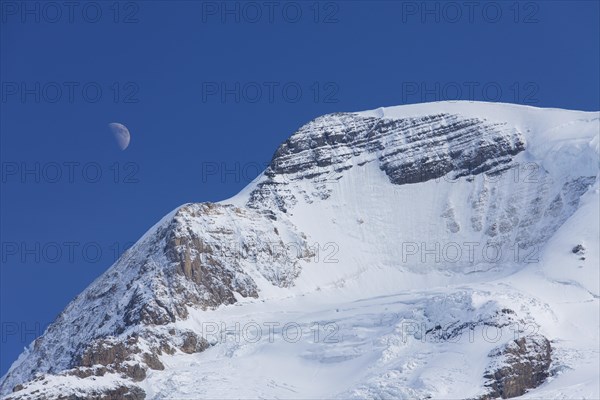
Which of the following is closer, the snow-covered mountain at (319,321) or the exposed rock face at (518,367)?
the exposed rock face at (518,367)

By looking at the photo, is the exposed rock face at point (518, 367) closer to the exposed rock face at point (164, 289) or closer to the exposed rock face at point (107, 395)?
the exposed rock face at point (107, 395)

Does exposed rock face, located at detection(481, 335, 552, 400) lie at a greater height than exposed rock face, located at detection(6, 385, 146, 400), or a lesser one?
greater

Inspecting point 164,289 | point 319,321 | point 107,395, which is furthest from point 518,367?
point 164,289

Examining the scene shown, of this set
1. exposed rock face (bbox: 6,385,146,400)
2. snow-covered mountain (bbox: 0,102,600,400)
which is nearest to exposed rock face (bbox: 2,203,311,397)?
snow-covered mountain (bbox: 0,102,600,400)

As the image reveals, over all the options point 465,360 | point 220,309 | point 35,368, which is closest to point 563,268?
point 465,360

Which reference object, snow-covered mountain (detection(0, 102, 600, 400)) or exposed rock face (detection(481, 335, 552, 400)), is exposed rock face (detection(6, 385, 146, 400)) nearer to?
snow-covered mountain (detection(0, 102, 600, 400))

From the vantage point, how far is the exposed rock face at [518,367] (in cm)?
14662

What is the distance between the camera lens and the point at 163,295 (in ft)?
585

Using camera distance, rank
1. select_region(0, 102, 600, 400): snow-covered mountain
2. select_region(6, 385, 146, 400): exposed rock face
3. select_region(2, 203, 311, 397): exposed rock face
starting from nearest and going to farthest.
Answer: select_region(6, 385, 146, 400): exposed rock face, select_region(0, 102, 600, 400): snow-covered mountain, select_region(2, 203, 311, 397): exposed rock face

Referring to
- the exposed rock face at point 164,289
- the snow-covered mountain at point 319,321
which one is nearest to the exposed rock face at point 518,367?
the snow-covered mountain at point 319,321

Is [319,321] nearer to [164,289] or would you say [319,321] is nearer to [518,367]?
[164,289]

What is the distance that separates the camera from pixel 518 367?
148500mm

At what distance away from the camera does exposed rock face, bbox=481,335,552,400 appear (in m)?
147

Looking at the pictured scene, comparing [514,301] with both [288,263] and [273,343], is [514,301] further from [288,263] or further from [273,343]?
[288,263]
